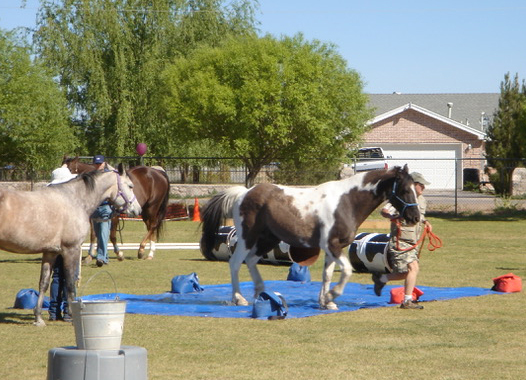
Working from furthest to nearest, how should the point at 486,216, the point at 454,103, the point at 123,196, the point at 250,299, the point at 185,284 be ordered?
1. the point at 454,103
2. the point at 486,216
3. the point at 185,284
4. the point at 250,299
5. the point at 123,196

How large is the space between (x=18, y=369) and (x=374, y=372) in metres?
3.22

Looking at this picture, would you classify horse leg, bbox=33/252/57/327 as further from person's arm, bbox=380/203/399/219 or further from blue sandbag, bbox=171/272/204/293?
person's arm, bbox=380/203/399/219

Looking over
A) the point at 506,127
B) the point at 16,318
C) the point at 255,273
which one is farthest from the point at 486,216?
the point at 16,318

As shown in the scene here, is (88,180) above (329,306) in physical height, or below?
above

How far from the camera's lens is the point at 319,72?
124ft

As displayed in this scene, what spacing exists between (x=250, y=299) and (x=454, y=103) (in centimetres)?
6219

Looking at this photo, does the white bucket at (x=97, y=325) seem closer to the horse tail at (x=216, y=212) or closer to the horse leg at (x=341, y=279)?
the horse leg at (x=341, y=279)

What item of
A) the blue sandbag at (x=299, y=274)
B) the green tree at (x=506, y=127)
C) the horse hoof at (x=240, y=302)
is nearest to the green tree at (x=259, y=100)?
the green tree at (x=506, y=127)

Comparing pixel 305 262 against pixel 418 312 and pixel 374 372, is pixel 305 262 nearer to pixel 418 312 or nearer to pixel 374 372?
pixel 418 312

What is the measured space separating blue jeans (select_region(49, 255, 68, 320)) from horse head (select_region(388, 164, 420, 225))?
14.5 feet

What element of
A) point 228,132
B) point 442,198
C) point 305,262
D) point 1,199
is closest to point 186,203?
point 228,132

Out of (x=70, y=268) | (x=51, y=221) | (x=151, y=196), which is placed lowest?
(x=70, y=268)

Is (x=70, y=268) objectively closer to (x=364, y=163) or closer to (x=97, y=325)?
(x=97, y=325)

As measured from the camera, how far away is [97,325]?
23.4ft
